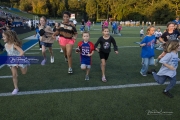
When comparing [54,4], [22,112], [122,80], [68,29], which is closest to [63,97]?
[22,112]

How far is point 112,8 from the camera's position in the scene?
74.4 metres

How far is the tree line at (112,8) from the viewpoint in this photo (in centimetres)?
5541

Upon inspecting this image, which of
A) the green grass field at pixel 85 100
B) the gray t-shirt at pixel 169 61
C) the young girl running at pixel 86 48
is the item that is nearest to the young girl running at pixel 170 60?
the gray t-shirt at pixel 169 61

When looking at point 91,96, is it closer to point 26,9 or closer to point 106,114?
point 106,114

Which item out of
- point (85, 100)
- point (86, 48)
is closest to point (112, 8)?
point (86, 48)

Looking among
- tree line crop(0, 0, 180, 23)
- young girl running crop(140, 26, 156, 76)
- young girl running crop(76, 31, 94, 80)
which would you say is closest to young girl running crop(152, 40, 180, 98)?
young girl running crop(140, 26, 156, 76)

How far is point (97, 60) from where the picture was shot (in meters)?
7.46

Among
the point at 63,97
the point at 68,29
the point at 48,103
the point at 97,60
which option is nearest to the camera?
the point at 48,103

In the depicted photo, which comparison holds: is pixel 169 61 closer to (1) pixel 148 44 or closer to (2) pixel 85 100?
(1) pixel 148 44

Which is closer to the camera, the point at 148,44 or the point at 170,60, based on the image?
the point at 170,60

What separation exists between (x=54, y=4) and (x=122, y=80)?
77.0m

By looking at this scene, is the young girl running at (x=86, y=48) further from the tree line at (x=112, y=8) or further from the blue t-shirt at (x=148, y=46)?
the tree line at (x=112, y=8)

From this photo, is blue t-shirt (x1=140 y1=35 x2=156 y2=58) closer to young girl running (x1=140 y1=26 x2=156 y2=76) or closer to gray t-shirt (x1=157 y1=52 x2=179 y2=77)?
young girl running (x1=140 y1=26 x2=156 y2=76)

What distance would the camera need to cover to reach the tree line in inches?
2181
